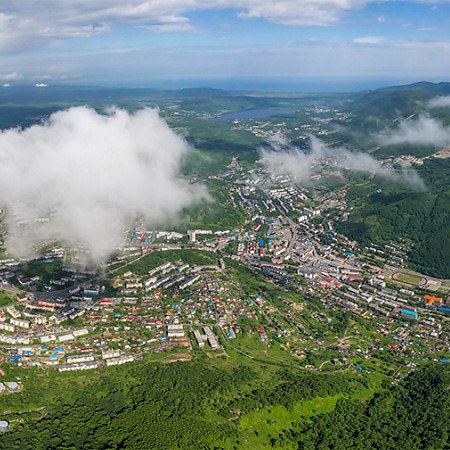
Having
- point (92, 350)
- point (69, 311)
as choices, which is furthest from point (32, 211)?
point (92, 350)

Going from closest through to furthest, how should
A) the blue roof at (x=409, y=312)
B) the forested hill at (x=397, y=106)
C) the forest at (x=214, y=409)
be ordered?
1. the forest at (x=214, y=409)
2. the blue roof at (x=409, y=312)
3. the forested hill at (x=397, y=106)

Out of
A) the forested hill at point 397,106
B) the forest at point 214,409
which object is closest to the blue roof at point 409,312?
the forest at point 214,409

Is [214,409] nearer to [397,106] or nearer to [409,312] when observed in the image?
[409,312]

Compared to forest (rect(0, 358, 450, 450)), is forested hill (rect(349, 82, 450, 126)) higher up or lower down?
higher up

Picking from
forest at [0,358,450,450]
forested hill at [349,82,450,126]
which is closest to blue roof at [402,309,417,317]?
forest at [0,358,450,450]

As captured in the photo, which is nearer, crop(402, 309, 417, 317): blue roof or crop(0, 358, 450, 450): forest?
crop(0, 358, 450, 450): forest

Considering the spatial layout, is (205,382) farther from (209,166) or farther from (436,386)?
(209,166)

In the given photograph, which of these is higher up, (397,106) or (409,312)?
(397,106)

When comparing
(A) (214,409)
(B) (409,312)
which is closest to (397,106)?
(B) (409,312)

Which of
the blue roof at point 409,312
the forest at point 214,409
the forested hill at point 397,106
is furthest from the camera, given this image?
the forested hill at point 397,106

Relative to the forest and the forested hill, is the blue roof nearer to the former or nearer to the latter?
the forest

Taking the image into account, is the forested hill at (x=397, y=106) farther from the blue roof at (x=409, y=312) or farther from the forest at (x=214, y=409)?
the forest at (x=214, y=409)

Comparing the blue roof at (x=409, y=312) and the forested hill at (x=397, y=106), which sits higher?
the forested hill at (x=397, y=106)
